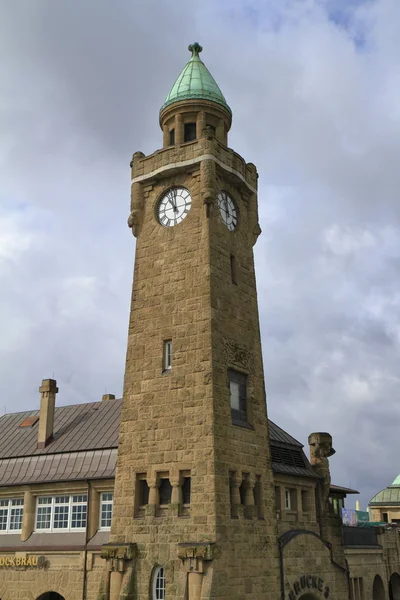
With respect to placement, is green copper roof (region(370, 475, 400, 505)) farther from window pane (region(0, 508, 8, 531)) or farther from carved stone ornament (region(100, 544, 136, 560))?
carved stone ornament (region(100, 544, 136, 560))

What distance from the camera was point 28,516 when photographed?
33.0 metres

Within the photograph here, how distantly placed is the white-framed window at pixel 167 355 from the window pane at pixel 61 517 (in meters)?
9.97

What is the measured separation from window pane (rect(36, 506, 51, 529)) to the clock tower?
24.3 feet

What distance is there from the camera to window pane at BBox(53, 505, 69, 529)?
105ft

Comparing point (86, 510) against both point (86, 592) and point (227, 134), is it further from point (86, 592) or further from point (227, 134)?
point (227, 134)

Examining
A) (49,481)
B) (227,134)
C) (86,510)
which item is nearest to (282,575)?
(86,510)

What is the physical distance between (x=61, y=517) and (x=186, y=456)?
1021 centimetres

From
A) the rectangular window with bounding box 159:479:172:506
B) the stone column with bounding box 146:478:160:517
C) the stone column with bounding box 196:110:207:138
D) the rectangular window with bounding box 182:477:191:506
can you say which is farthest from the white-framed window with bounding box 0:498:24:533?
the stone column with bounding box 196:110:207:138

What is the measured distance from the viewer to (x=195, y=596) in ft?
76.8

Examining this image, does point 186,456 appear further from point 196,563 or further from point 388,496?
point 388,496

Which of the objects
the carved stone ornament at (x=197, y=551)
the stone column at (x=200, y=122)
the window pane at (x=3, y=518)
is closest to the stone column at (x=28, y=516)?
the window pane at (x=3, y=518)

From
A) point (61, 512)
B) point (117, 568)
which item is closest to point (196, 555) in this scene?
point (117, 568)

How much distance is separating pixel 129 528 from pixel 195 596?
406 centimetres

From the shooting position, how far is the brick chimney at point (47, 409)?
119ft
